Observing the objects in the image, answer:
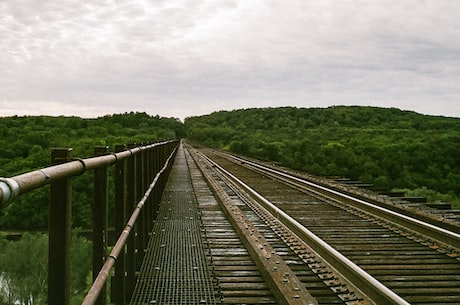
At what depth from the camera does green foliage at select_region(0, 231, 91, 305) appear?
3541 centimetres

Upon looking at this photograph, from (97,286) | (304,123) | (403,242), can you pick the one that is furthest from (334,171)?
(304,123)

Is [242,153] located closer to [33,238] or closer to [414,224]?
[33,238]

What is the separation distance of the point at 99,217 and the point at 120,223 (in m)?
1.00

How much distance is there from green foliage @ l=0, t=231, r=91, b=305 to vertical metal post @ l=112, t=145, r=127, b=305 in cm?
3156

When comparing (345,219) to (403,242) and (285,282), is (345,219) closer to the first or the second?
(403,242)

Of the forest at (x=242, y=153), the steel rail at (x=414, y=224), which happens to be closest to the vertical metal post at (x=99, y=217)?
the forest at (x=242, y=153)

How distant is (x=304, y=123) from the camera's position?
140250mm

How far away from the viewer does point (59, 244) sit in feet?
7.02

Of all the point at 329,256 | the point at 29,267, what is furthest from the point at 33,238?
the point at 329,256

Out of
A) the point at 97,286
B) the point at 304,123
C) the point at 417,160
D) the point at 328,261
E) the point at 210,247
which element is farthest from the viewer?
the point at 304,123

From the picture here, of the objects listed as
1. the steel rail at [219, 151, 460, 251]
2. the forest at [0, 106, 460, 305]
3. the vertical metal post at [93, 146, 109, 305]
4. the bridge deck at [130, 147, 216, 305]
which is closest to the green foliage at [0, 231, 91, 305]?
the forest at [0, 106, 460, 305]

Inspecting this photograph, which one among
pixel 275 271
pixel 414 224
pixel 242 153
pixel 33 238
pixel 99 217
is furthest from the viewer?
pixel 242 153

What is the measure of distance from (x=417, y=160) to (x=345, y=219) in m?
57.2

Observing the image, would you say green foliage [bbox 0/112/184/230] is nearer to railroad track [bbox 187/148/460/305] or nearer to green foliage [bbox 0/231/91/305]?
railroad track [bbox 187/148/460/305]
